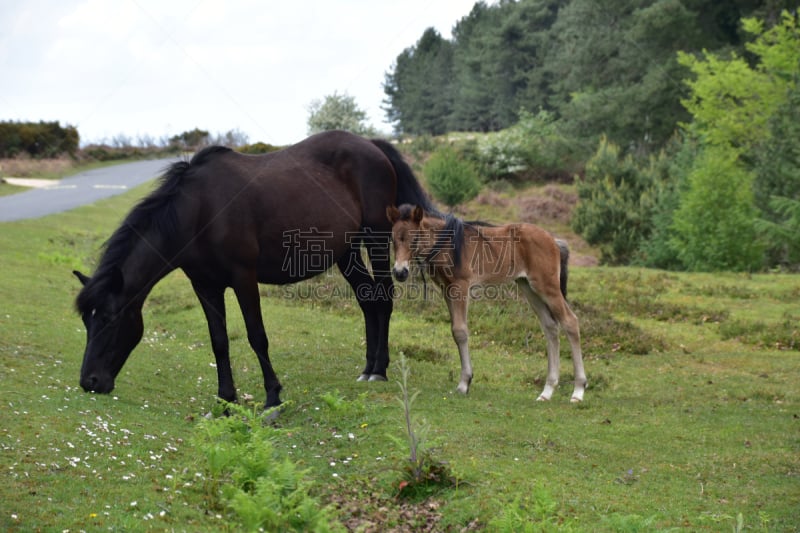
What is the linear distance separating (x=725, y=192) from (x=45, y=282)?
2061 cm

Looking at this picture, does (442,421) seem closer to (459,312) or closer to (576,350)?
(459,312)

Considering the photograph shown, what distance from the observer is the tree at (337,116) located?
177 ft

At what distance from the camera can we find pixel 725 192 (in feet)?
81.6

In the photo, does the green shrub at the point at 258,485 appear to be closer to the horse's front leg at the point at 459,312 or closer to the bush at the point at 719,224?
the horse's front leg at the point at 459,312

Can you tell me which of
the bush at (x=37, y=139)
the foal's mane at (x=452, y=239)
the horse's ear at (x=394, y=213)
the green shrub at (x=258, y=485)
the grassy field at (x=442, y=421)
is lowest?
Answer: the grassy field at (x=442, y=421)

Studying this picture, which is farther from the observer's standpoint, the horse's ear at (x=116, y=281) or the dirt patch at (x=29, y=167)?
the dirt patch at (x=29, y=167)

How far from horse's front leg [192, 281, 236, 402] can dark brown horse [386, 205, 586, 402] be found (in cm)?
241

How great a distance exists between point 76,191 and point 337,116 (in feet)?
70.4

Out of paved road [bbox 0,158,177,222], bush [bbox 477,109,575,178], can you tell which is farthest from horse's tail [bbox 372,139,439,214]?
bush [bbox 477,109,575,178]

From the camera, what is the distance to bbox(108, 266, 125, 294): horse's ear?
27.4ft

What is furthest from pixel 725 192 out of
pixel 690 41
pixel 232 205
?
pixel 690 41

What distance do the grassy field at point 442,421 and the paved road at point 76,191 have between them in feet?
34.2

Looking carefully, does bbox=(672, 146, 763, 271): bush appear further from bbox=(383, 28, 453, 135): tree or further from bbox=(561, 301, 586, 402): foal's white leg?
bbox=(383, 28, 453, 135): tree

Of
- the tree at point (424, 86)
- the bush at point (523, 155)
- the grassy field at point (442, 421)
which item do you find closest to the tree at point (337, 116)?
the bush at point (523, 155)
